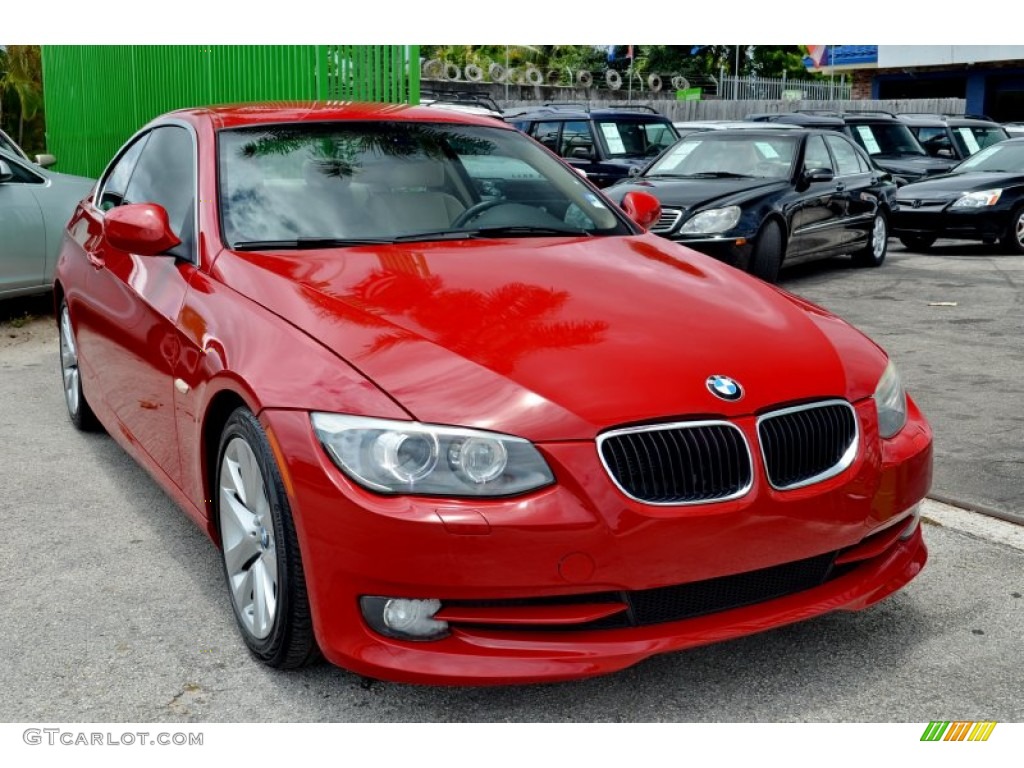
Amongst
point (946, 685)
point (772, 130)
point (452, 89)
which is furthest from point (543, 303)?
point (452, 89)

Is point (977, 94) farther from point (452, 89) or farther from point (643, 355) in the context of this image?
point (643, 355)

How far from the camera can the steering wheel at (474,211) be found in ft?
14.0

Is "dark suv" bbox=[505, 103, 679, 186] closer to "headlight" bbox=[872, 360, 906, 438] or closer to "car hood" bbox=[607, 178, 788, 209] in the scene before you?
"car hood" bbox=[607, 178, 788, 209]

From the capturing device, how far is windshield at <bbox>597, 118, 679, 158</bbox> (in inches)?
579

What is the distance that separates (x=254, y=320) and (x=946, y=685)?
6.88 feet

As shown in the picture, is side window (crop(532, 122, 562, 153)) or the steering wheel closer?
the steering wheel

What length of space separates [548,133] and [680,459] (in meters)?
12.4

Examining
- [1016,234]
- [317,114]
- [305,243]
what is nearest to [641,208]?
[317,114]

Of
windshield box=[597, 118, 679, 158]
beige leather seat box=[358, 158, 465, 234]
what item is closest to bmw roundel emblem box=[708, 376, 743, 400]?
beige leather seat box=[358, 158, 465, 234]

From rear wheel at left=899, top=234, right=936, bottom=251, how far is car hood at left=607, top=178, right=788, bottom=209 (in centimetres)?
353

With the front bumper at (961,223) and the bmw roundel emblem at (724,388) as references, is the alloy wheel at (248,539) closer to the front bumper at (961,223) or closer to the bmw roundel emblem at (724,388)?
the bmw roundel emblem at (724,388)

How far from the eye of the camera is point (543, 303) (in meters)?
3.46

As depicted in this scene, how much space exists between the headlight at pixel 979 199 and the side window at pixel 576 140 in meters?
4.15
